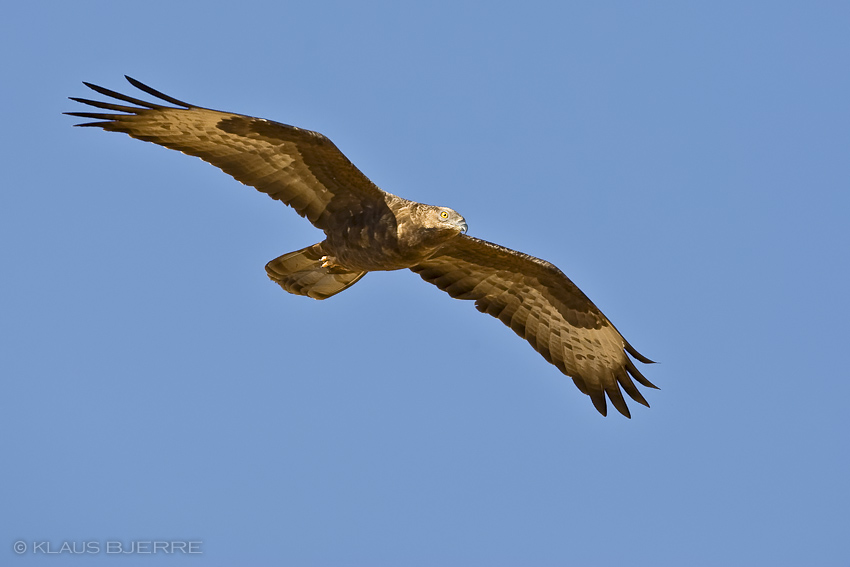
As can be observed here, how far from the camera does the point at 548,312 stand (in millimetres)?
14078

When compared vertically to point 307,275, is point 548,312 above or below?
above

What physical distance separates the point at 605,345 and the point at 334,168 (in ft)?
12.9

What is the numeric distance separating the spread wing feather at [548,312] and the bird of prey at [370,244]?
11 millimetres

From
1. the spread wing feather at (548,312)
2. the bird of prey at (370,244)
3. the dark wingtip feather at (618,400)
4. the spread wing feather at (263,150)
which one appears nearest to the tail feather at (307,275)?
the bird of prey at (370,244)

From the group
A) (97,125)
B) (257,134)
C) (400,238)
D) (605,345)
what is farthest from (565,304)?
(97,125)

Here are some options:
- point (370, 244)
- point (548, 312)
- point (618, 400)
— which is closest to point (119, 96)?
point (370, 244)

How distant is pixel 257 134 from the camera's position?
11.7 m

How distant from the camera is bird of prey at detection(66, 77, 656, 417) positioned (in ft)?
38.1

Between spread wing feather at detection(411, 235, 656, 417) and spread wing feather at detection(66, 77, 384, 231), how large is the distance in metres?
1.79

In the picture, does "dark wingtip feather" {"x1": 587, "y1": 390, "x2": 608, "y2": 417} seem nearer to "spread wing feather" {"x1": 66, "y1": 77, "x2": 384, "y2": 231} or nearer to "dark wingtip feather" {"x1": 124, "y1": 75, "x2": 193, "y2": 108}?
"spread wing feather" {"x1": 66, "y1": 77, "x2": 384, "y2": 231}

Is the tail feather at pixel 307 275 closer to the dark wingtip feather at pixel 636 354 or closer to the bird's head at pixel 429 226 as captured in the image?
the bird's head at pixel 429 226

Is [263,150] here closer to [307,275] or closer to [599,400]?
[307,275]

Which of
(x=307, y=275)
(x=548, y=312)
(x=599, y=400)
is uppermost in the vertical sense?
(x=548, y=312)

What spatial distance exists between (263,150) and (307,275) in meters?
1.63
